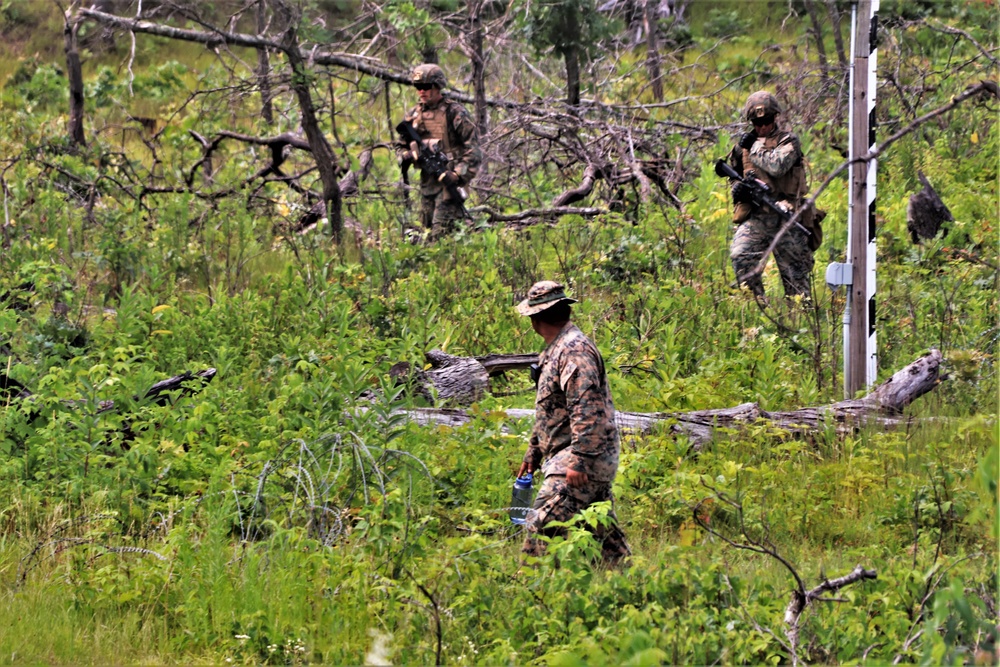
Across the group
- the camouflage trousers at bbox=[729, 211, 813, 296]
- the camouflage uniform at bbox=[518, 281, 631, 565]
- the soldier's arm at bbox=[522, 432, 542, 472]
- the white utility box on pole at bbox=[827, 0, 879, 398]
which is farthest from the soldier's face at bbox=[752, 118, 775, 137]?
the soldier's arm at bbox=[522, 432, 542, 472]

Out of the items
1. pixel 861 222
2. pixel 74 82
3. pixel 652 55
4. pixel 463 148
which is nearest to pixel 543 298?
pixel 861 222

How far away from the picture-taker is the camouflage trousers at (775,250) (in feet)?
33.2

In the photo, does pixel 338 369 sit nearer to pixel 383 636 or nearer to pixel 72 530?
pixel 72 530

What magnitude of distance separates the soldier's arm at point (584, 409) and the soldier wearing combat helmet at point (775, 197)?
481 centimetres

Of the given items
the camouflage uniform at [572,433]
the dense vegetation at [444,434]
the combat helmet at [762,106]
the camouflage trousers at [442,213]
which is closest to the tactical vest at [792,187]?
the combat helmet at [762,106]

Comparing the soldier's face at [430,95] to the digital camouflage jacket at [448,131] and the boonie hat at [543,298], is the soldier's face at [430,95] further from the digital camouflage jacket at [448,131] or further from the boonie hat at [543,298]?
the boonie hat at [543,298]

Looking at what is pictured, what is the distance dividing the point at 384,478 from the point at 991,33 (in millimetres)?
13754

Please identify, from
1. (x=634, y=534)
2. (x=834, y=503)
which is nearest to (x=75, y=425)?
(x=634, y=534)

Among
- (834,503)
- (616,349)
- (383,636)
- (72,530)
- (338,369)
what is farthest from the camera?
(616,349)

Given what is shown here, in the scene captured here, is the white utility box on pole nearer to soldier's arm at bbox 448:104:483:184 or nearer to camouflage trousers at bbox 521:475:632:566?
camouflage trousers at bbox 521:475:632:566

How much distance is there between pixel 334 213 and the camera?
1200 cm

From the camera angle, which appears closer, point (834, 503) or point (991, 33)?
point (834, 503)

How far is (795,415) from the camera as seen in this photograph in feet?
24.1

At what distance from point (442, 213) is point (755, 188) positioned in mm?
3473
